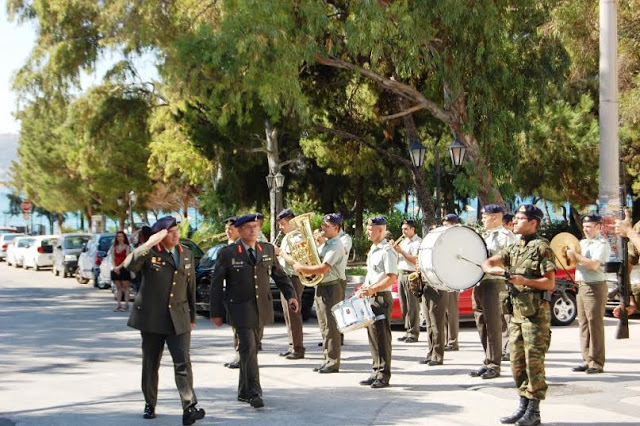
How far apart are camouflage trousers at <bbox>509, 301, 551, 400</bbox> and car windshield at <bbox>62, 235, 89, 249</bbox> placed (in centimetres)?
2681

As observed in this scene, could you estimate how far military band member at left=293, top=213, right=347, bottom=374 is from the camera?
1142cm

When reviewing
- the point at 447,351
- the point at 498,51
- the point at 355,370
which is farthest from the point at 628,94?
the point at 355,370

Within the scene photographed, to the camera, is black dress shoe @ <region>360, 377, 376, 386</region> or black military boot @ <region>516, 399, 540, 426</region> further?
black dress shoe @ <region>360, 377, 376, 386</region>

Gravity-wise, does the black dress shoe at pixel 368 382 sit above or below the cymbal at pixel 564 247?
below

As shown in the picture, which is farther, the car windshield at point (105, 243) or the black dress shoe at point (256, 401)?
the car windshield at point (105, 243)

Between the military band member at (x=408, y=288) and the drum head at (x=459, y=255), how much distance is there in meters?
3.93

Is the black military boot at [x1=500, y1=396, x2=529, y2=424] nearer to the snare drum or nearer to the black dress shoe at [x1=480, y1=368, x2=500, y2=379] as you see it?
the snare drum

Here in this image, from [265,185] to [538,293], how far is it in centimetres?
3268

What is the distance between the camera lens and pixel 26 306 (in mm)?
22312

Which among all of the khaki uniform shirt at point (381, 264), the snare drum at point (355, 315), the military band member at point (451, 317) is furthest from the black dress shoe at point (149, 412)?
the military band member at point (451, 317)

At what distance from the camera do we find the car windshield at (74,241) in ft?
109

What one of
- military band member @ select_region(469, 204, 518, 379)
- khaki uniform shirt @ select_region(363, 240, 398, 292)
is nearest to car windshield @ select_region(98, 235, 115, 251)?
military band member @ select_region(469, 204, 518, 379)

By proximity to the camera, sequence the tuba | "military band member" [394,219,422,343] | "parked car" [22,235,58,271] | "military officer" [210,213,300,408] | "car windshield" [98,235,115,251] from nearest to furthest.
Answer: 1. "military officer" [210,213,300,408]
2. the tuba
3. "military band member" [394,219,422,343]
4. "car windshield" [98,235,115,251]
5. "parked car" [22,235,58,271]

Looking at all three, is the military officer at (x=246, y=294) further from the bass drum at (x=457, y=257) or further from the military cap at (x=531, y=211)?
the military cap at (x=531, y=211)
